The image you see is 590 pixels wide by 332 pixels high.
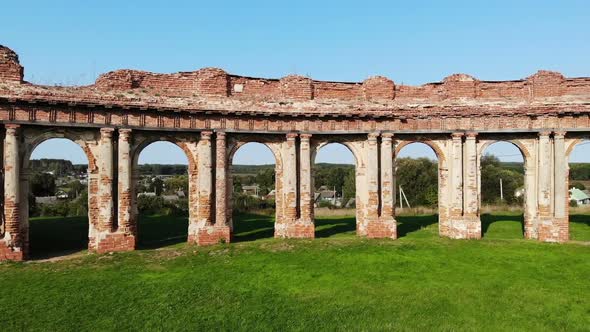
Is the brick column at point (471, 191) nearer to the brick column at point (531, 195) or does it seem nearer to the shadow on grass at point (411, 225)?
the brick column at point (531, 195)

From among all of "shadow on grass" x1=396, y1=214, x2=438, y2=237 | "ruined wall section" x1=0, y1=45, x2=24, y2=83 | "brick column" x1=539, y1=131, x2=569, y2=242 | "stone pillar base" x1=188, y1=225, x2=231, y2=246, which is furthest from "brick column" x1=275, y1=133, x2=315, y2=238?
"ruined wall section" x1=0, y1=45, x2=24, y2=83

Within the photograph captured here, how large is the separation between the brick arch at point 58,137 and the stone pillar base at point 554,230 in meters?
16.6

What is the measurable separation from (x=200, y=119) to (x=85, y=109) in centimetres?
386

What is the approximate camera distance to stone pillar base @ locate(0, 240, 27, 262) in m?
13.2

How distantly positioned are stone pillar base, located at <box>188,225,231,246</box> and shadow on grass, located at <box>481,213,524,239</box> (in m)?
10.5

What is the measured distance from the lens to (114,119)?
1473cm

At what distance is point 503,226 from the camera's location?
20109mm

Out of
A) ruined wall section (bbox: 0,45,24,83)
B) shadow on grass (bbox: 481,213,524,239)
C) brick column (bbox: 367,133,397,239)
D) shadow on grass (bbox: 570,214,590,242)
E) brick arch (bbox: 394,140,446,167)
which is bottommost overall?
shadow on grass (bbox: 570,214,590,242)

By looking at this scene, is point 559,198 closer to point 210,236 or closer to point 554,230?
point 554,230

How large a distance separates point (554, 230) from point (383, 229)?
6.34m

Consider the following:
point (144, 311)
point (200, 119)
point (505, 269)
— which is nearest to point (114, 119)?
point (200, 119)

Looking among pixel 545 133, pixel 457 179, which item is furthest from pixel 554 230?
pixel 457 179

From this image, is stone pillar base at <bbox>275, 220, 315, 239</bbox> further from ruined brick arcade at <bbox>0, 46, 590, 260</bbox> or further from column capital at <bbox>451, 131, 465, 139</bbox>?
column capital at <bbox>451, 131, 465, 139</bbox>

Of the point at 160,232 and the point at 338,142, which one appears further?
the point at 160,232
